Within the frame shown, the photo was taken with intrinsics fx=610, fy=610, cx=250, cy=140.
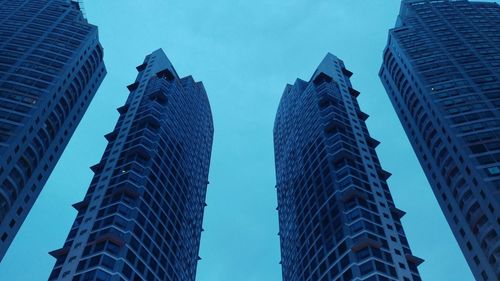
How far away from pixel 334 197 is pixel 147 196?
2544 centimetres

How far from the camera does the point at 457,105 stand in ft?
273

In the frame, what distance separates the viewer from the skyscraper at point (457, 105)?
69125mm

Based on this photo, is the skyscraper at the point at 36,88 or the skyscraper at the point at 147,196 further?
the skyscraper at the point at 36,88

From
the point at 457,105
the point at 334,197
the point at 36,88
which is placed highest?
the point at 36,88

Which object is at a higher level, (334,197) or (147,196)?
(334,197)

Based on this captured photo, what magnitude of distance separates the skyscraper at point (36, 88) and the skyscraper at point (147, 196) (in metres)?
6.83

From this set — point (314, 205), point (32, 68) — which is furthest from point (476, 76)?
point (32, 68)

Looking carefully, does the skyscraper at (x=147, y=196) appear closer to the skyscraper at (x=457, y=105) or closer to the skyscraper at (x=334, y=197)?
the skyscraper at (x=334, y=197)

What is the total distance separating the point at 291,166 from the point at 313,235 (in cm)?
2743

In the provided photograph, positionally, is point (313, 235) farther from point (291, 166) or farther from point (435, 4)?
point (435, 4)

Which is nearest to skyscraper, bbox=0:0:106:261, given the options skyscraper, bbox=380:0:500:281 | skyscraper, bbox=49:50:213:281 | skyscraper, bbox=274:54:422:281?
skyscraper, bbox=49:50:213:281

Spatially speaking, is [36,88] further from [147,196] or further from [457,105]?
[457,105]

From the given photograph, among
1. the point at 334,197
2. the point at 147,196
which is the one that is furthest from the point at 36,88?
the point at 334,197

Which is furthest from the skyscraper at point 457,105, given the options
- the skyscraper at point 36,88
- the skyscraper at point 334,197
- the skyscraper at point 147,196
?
the skyscraper at point 36,88
